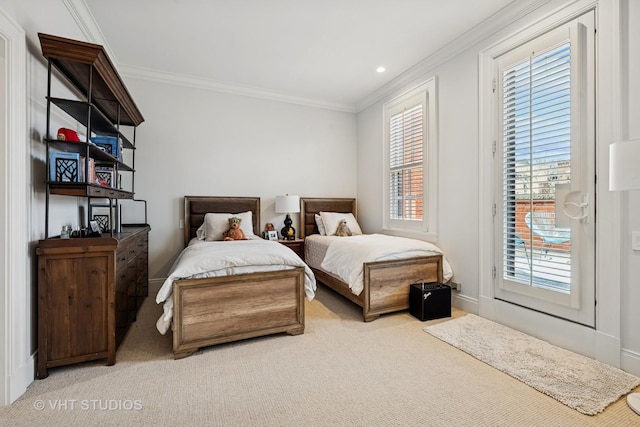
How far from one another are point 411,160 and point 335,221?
1.45 metres

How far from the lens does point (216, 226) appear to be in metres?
3.80

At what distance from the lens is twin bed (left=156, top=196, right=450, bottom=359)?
2.24 meters

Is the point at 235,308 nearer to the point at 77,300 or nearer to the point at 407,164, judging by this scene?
the point at 77,300

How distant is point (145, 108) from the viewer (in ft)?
12.9

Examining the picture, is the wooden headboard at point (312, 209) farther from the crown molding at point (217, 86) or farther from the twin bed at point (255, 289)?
the crown molding at point (217, 86)

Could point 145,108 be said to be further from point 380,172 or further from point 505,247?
point 505,247

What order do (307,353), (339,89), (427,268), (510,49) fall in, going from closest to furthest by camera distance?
1. (307,353)
2. (510,49)
3. (427,268)
4. (339,89)

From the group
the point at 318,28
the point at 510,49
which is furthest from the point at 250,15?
the point at 510,49

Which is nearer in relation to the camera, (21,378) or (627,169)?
(627,169)

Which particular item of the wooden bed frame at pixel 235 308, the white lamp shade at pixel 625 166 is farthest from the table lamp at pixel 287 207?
the white lamp shade at pixel 625 166

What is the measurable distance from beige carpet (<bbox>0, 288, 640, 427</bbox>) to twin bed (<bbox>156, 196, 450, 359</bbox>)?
0.53 feet

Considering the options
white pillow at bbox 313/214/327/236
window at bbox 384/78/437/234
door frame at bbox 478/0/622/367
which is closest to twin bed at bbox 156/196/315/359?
white pillow at bbox 313/214/327/236

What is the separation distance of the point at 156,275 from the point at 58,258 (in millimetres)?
2182

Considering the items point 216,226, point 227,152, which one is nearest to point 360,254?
point 216,226
